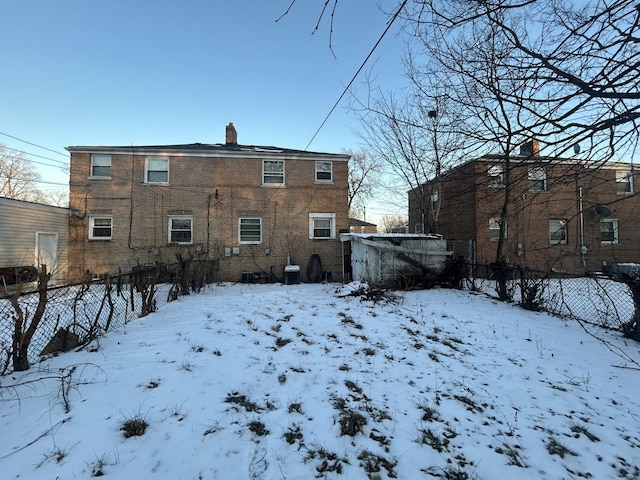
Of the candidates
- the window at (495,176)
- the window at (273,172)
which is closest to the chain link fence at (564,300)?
the window at (495,176)

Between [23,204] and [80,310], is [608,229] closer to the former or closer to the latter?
[80,310]

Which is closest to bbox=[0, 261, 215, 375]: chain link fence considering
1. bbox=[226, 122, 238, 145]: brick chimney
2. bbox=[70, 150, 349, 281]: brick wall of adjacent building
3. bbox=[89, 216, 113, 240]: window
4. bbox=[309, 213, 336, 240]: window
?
bbox=[70, 150, 349, 281]: brick wall of adjacent building

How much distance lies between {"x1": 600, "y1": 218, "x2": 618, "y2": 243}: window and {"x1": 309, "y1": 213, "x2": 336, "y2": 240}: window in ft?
48.8

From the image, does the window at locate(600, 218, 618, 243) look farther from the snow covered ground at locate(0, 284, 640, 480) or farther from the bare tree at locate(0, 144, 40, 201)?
the bare tree at locate(0, 144, 40, 201)

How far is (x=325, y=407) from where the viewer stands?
2963 mm

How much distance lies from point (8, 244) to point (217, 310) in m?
9.73

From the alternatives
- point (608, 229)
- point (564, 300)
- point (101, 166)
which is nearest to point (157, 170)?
point (101, 166)

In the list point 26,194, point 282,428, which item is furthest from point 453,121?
point 26,194

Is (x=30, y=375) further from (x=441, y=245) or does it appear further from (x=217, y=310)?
(x=441, y=245)

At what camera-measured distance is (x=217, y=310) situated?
6.84 metres

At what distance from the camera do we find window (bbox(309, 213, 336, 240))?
14.1 m

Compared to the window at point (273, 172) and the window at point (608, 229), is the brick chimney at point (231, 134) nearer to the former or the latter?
the window at point (273, 172)

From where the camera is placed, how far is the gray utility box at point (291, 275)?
12.7m

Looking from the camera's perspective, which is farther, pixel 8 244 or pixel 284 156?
pixel 284 156
